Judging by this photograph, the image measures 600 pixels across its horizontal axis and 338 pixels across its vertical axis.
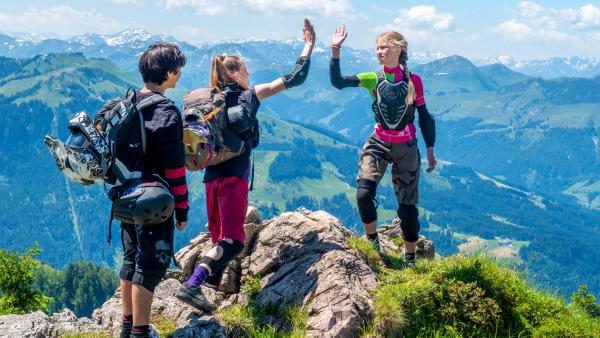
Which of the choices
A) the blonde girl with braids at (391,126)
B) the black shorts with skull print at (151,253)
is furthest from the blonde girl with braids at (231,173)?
the blonde girl with braids at (391,126)

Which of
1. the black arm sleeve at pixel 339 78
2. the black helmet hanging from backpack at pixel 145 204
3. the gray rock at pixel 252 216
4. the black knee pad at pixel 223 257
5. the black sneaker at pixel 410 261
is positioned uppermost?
the black arm sleeve at pixel 339 78

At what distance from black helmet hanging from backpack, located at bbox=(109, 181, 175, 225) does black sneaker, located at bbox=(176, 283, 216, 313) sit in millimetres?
1522

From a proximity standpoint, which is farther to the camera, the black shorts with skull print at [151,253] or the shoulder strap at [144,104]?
the black shorts with skull print at [151,253]

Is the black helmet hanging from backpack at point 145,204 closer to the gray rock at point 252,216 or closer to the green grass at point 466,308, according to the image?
the green grass at point 466,308

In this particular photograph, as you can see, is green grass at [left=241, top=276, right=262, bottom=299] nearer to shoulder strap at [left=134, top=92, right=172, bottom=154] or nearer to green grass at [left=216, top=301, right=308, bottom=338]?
green grass at [left=216, top=301, right=308, bottom=338]

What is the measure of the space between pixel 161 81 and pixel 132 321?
3.43 meters

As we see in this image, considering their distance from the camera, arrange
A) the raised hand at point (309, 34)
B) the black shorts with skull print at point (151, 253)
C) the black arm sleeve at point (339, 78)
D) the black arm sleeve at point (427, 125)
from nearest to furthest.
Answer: the black shorts with skull print at point (151, 253) → the raised hand at point (309, 34) → the black arm sleeve at point (339, 78) → the black arm sleeve at point (427, 125)

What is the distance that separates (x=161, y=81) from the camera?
735 cm

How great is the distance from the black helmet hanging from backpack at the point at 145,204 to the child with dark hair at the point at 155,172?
302 millimetres

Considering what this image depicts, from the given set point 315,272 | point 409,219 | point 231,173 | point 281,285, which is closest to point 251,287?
point 281,285

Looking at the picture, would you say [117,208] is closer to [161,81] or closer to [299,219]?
[161,81]

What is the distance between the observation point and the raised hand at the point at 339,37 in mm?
10445

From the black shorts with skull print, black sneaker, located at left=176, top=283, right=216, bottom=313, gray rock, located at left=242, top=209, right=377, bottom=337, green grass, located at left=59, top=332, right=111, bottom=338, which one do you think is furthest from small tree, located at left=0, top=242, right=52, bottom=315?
the black shorts with skull print

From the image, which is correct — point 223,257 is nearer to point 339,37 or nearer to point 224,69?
point 224,69
